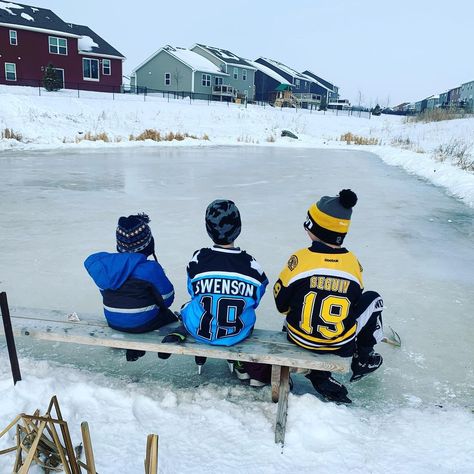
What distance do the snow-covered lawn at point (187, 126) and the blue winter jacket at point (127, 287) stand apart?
9.89 m

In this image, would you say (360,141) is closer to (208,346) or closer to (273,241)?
(273,241)

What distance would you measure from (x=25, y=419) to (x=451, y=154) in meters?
15.8

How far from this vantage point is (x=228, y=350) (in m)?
2.29

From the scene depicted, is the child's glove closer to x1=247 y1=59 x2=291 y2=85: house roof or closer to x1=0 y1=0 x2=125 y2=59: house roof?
x1=0 y1=0 x2=125 y2=59: house roof

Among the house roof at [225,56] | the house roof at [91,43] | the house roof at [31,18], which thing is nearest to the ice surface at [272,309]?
the house roof at [31,18]

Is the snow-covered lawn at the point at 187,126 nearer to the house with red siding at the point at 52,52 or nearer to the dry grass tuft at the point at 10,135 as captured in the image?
the dry grass tuft at the point at 10,135

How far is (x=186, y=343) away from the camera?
2352 millimetres

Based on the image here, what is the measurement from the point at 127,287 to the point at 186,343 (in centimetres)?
48

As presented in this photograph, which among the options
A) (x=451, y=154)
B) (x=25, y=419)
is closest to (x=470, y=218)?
(x=25, y=419)

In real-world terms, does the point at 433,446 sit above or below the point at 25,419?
below

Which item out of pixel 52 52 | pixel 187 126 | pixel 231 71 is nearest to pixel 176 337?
pixel 187 126

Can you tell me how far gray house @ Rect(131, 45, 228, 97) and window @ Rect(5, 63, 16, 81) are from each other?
43.7ft

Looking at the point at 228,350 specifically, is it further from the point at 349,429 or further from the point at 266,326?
the point at 266,326

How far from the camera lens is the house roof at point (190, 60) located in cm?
4409
